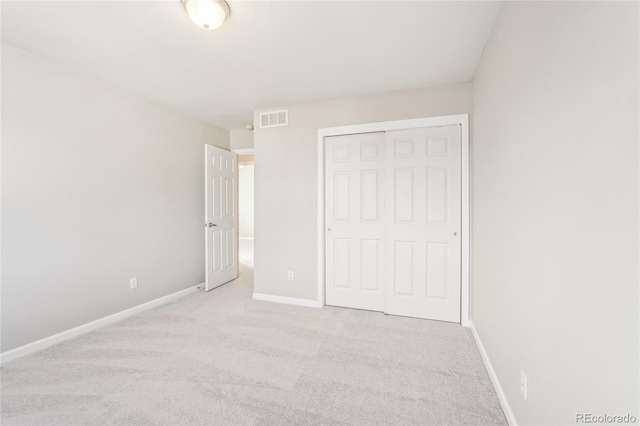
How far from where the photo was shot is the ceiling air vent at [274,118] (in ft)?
10.5

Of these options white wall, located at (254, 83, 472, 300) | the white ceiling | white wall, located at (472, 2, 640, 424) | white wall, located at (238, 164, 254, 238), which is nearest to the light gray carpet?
white wall, located at (472, 2, 640, 424)

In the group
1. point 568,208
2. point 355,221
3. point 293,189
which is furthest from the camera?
point 293,189

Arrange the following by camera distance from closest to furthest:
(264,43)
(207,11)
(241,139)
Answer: (207,11) → (264,43) → (241,139)

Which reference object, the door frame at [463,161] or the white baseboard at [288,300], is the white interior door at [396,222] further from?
the white baseboard at [288,300]

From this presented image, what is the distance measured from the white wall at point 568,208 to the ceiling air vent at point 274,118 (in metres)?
2.21

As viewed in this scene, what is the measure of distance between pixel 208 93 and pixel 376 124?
1870 millimetres

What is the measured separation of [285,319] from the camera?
275 centimetres

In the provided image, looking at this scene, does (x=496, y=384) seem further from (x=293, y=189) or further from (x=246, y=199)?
(x=246, y=199)

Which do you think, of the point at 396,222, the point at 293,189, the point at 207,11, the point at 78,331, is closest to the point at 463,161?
the point at 396,222

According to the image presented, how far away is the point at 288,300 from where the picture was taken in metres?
3.22

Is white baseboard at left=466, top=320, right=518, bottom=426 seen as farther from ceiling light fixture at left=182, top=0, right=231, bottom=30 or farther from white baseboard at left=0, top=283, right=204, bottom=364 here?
white baseboard at left=0, top=283, right=204, bottom=364

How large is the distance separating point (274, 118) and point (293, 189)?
928mm

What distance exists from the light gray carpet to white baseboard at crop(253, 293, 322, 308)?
0.38 meters

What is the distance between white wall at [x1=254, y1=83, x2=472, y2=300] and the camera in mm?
2980
